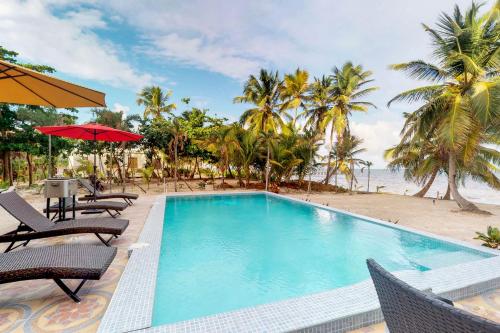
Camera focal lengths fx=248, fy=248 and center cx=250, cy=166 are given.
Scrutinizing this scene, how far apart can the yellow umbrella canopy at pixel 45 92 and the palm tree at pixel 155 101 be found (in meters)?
23.8

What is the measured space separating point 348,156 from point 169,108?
67.0 ft

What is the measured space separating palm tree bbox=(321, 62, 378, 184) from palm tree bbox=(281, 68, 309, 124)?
91.7 inches

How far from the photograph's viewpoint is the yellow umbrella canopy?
3.76 m

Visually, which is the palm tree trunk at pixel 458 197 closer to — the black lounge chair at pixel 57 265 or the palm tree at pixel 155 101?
the black lounge chair at pixel 57 265

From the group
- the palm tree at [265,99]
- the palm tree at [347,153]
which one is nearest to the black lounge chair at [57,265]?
the palm tree at [265,99]

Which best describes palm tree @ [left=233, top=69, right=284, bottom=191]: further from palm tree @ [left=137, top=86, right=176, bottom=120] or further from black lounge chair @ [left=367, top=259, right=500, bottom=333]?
black lounge chair @ [left=367, top=259, right=500, bottom=333]

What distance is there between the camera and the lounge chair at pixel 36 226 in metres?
3.87

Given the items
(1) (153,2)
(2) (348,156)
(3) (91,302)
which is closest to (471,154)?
(2) (348,156)

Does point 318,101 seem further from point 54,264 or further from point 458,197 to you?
point 54,264

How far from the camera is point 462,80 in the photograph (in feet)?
31.2

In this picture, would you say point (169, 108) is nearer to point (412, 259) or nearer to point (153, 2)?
point (153, 2)

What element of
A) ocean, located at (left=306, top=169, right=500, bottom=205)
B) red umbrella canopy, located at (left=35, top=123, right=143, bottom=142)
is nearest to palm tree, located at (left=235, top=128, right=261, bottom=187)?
ocean, located at (left=306, top=169, right=500, bottom=205)

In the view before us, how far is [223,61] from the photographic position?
1930 centimetres

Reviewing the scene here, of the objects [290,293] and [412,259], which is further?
[412,259]
